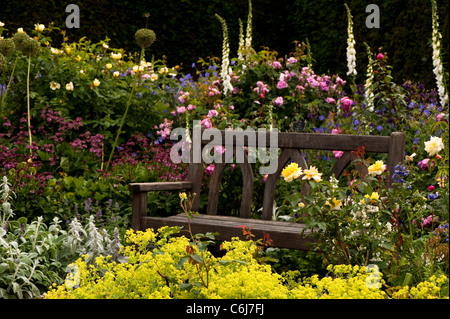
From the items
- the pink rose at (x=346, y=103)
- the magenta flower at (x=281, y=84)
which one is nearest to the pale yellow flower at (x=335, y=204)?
the pink rose at (x=346, y=103)

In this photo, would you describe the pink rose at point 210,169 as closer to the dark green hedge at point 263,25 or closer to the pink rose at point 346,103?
the pink rose at point 346,103

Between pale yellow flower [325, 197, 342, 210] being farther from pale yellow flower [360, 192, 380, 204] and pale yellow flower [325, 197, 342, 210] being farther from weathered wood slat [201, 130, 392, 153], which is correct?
weathered wood slat [201, 130, 392, 153]

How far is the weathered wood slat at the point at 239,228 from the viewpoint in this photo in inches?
130

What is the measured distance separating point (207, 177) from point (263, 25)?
16.5ft

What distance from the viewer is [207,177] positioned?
15.1 feet

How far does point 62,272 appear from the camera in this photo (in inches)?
132

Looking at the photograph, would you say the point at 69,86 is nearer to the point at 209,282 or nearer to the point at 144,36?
the point at 144,36

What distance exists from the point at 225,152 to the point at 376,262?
5.81 feet

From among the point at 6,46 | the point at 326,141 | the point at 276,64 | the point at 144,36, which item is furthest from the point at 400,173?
the point at 6,46

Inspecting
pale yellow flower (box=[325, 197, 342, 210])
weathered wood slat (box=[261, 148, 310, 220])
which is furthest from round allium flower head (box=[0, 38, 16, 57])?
pale yellow flower (box=[325, 197, 342, 210])

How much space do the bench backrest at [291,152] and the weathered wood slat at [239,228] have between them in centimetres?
20
